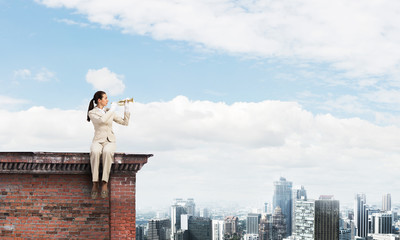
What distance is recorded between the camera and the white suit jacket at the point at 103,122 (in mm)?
12422

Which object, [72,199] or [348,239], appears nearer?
[72,199]

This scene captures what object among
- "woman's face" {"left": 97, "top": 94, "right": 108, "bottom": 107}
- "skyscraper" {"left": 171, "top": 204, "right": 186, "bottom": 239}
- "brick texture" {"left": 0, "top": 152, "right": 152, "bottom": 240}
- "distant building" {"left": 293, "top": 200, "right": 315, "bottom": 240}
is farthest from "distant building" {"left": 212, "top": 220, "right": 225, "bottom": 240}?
"woman's face" {"left": 97, "top": 94, "right": 108, "bottom": 107}

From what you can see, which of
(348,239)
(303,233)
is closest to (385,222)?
(348,239)

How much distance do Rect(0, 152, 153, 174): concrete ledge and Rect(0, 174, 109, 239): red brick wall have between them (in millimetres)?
169

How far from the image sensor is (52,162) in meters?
12.5

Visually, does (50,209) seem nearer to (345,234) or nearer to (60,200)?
(60,200)

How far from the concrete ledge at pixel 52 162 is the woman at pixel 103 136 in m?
0.25

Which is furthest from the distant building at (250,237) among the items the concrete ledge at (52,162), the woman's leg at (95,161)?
the woman's leg at (95,161)

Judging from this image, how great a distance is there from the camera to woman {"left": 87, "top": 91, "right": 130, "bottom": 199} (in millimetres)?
12398

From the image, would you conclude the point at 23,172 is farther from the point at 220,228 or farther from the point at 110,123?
the point at 220,228

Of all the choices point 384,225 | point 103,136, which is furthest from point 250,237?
point 103,136

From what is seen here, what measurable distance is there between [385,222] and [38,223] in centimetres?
20110

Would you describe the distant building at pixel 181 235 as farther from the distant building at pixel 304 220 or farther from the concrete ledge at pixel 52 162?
the concrete ledge at pixel 52 162

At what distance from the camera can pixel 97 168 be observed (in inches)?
489
